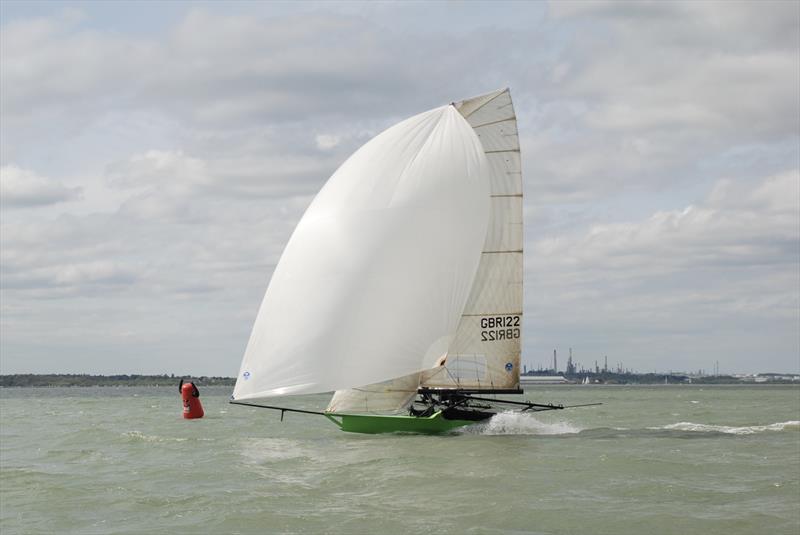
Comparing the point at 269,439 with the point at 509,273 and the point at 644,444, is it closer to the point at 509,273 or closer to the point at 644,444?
the point at 509,273

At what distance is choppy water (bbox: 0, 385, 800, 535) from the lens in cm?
1709

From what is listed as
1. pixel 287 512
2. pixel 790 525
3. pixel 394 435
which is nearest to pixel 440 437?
pixel 394 435

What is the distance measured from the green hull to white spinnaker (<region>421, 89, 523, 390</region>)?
121 cm

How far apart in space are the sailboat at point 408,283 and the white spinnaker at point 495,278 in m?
0.04

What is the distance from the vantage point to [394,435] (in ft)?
100

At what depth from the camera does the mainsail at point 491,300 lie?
99.9 ft

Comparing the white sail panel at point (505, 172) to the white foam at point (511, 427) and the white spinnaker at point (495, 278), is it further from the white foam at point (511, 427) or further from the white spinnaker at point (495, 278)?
the white foam at point (511, 427)

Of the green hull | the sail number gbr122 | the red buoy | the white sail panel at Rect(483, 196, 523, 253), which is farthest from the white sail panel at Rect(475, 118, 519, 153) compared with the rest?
the red buoy

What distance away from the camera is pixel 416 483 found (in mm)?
21031

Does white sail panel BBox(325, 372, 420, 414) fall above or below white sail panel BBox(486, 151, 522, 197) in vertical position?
below

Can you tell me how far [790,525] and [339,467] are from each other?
10919 mm

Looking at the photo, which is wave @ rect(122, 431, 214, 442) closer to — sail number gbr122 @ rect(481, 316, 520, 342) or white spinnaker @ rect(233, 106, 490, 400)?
white spinnaker @ rect(233, 106, 490, 400)

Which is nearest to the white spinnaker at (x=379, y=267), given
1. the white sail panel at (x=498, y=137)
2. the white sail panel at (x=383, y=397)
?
the white sail panel at (x=498, y=137)

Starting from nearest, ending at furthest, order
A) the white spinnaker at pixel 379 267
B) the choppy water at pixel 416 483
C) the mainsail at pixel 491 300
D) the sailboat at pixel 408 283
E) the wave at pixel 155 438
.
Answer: the choppy water at pixel 416 483
the white spinnaker at pixel 379 267
the sailboat at pixel 408 283
the mainsail at pixel 491 300
the wave at pixel 155 438
